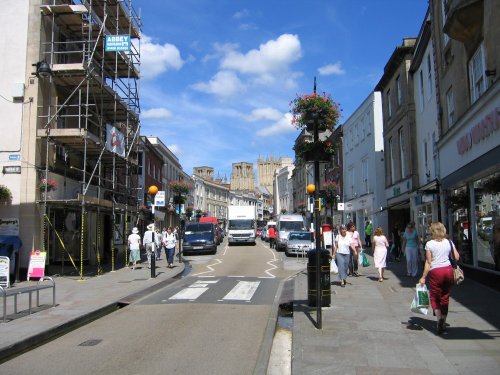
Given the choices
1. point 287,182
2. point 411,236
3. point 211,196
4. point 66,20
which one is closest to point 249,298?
point 411,236

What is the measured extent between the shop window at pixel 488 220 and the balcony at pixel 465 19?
3.94m

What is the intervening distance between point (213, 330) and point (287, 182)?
78.3 metres

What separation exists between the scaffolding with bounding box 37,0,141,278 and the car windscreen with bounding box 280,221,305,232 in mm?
11248

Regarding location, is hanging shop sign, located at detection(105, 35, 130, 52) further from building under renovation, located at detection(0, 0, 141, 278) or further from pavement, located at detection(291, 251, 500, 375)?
pavement, located at detection(291, 251, 500, 375)

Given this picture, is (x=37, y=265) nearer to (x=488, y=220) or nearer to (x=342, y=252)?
(x=342, y=252)

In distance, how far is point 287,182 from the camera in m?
86.6

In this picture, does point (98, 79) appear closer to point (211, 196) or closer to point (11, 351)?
point (11, 351)

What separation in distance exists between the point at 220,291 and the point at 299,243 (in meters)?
13.7

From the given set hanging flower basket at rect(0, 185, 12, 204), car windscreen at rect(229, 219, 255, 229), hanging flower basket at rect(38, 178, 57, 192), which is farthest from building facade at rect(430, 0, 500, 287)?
car windscreen at rect(229, 219, 255, 229)

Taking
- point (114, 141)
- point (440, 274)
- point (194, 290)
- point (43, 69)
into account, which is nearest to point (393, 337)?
point (440, 274)

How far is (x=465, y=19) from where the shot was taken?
42.4 ft

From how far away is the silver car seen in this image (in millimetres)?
26866

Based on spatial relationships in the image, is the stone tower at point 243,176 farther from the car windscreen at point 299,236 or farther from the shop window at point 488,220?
the shop window at point 488,220

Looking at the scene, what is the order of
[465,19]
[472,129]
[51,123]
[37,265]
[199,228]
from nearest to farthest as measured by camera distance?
[465,19]
[472,129]
[37,265]
[51,123]
[199,228]
